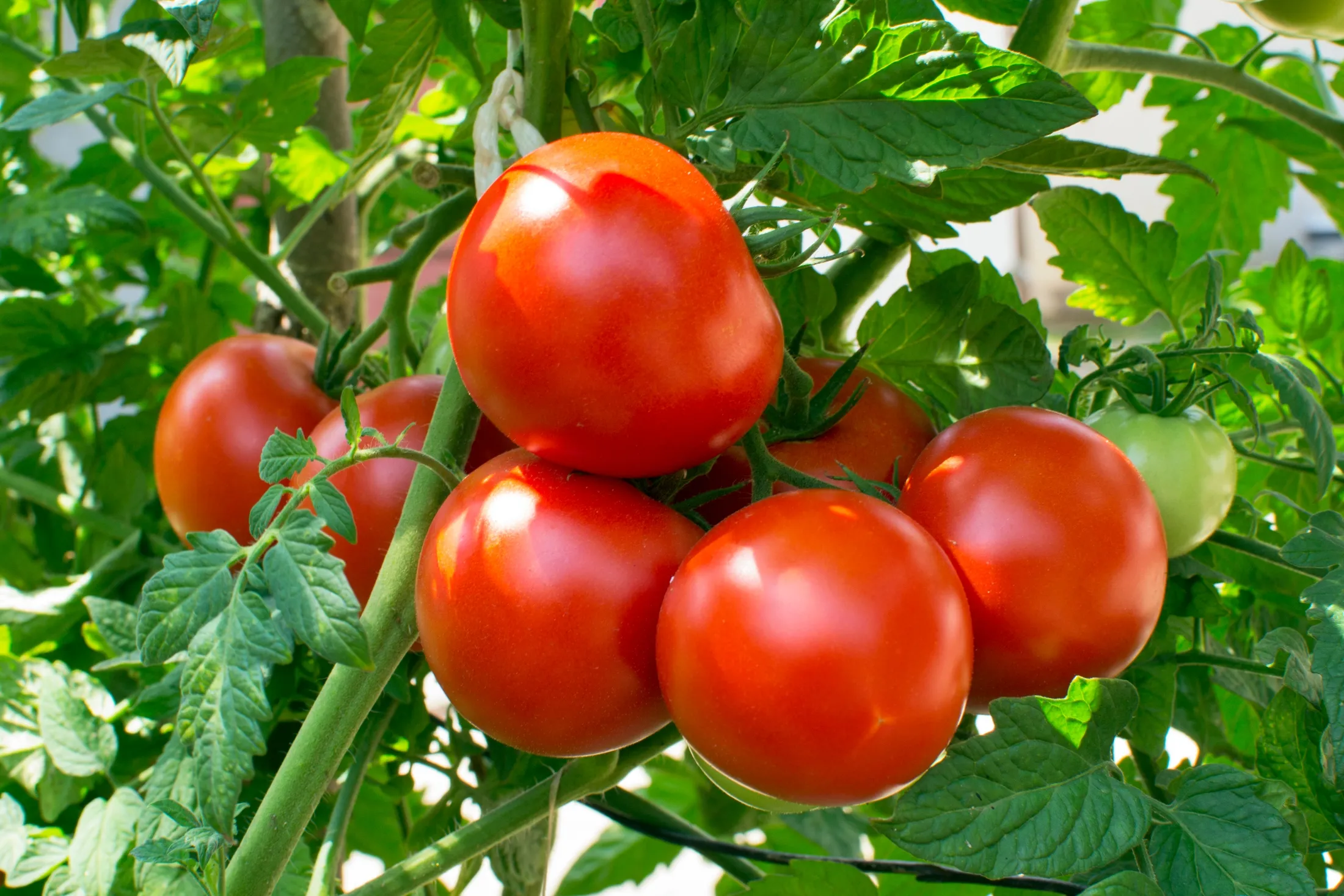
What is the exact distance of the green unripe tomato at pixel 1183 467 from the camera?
36 centimetres

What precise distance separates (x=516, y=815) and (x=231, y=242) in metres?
0.38

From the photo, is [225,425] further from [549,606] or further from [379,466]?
[549,606]

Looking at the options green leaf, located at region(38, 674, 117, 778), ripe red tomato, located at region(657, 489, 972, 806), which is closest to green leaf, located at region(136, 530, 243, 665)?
ripe red tomato, located at region(657, 489, 972, 806)

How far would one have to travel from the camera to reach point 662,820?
0.52 m

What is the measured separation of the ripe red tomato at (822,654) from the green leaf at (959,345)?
0.15 metres

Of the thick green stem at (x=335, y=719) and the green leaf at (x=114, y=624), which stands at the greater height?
the thick green stem at (x=335, y=719)

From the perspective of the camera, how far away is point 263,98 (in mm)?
612

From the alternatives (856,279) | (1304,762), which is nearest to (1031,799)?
(1304,762)

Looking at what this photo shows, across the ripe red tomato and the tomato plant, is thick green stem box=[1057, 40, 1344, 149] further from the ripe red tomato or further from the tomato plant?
the ripe red tomato

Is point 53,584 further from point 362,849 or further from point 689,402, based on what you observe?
point 689,402

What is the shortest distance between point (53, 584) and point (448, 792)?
303mm

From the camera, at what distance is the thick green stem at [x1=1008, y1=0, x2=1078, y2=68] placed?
42 centimetres

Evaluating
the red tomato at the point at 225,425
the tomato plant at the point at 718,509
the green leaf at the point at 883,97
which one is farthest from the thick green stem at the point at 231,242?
the green leaf at the point at 883,97

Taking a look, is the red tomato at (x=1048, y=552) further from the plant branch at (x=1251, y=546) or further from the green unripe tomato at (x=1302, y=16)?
the green unripe tomato at (x=1302, y=16)
